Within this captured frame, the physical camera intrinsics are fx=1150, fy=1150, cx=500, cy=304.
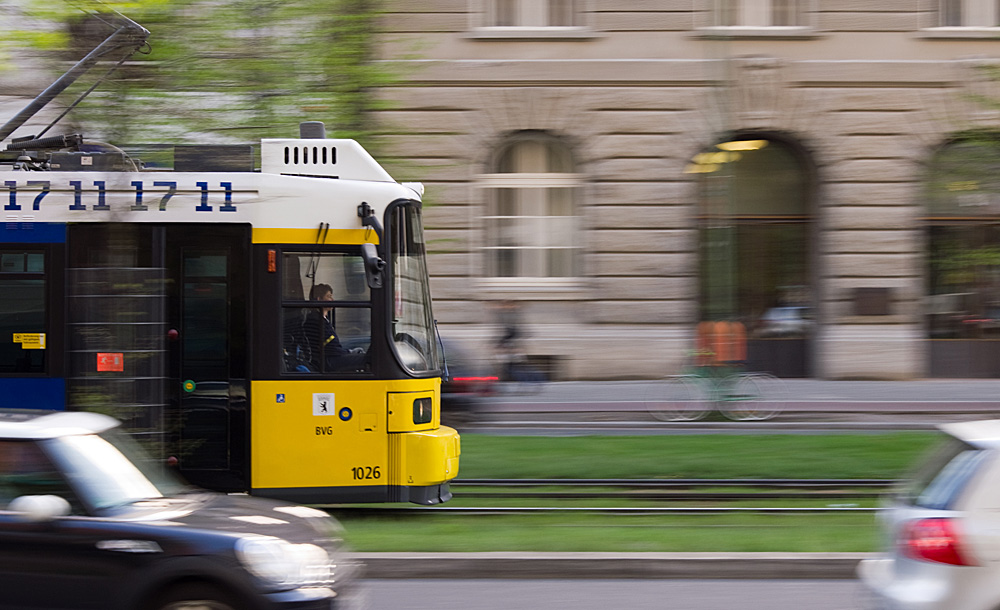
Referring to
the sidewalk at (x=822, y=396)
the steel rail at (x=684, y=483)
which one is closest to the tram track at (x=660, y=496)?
the steel rail at (x=684, y=483)

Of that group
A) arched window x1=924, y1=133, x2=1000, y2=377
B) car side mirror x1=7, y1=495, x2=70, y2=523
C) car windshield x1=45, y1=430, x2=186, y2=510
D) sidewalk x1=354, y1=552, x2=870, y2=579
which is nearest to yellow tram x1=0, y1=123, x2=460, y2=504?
sidewalk x1=354, y1=552, x2=870, y2=579

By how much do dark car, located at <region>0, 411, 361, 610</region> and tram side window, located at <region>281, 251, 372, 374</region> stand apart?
11.4 ft

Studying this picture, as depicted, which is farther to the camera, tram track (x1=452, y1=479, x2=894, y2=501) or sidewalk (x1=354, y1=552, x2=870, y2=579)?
tram track (x1=452, y1=479, x2=894, y2=501)

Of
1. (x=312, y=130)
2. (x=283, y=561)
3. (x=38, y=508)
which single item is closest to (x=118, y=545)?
(x=38, y=508)

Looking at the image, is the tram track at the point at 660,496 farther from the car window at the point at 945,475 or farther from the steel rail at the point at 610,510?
the car window at the point at 945,475

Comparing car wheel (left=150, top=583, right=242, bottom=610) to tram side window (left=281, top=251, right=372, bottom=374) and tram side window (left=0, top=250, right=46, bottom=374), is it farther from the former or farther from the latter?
tram side window (left=0, top=250, right=46, bottom=374)

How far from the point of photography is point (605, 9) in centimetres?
2017

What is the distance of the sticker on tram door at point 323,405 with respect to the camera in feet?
28.5

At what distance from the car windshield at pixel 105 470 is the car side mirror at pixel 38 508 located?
13 cm

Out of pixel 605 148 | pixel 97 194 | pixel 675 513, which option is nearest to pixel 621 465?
pixel 675 513

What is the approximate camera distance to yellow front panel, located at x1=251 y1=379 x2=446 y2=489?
339 inches

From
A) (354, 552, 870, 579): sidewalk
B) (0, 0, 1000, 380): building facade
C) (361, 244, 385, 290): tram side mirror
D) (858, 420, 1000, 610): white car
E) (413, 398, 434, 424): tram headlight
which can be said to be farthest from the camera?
(0, 0, 1000, 380): building facade

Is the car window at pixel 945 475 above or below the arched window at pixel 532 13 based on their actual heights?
below

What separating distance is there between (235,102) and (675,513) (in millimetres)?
5298
